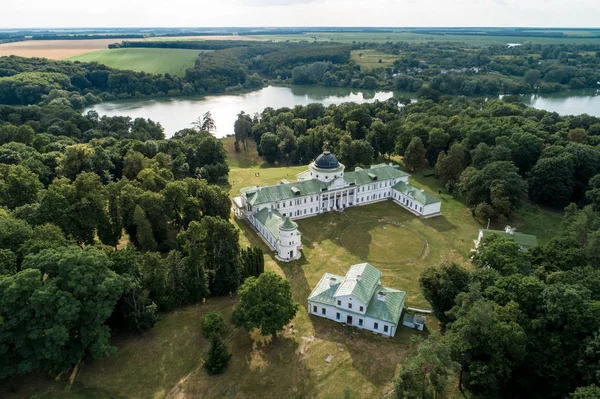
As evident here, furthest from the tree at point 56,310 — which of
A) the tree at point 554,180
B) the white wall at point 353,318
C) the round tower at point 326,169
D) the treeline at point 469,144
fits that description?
the tree at point 554,180

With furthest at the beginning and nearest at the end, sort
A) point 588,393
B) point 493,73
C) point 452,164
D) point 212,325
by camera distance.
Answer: point 493,73 < point 452,164 < point 212,325 < point 588,393

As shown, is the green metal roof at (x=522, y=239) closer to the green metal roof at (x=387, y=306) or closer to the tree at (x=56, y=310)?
the green metal roof at (x=387, y=306)

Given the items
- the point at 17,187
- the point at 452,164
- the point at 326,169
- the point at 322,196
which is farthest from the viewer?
the point at 452,164

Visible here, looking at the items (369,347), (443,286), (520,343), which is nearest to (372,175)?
(443,286)

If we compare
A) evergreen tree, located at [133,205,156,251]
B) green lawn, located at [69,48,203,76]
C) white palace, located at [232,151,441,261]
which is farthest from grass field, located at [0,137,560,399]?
green lawn, located at [69,48,203,76]

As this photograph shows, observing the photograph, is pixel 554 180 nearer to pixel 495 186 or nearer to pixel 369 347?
pixel 495 186

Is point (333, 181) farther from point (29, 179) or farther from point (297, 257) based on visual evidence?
point (29, 179)

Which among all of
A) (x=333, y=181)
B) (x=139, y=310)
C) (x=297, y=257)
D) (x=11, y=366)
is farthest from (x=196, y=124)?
(x=11, y=366)
